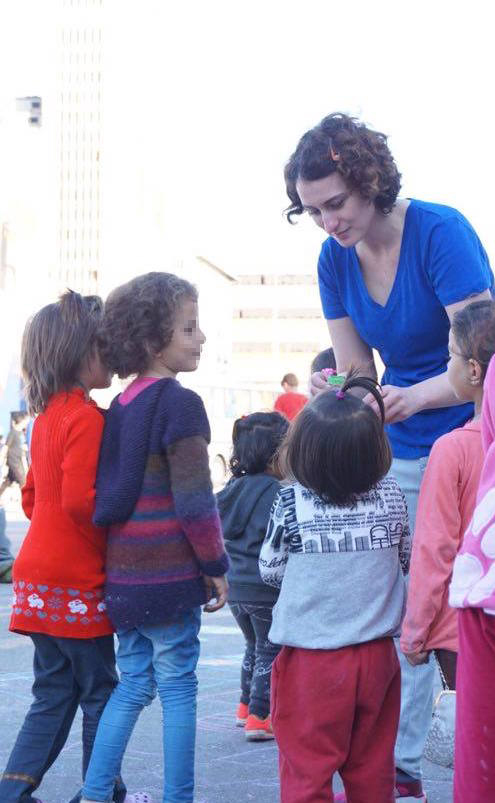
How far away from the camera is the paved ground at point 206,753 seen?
13.5ft

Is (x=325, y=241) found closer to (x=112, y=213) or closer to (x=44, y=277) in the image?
(x=44, y=277)

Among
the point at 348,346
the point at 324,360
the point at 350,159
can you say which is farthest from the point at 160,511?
the point at 324,360

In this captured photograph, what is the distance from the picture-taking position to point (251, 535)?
5.13 metres

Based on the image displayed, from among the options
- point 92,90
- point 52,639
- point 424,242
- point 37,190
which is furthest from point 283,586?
point 92,90

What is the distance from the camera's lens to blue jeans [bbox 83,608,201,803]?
355 centimetres

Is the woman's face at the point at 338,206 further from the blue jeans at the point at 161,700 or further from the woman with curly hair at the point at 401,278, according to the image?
the blue jeans at the point at 161,700

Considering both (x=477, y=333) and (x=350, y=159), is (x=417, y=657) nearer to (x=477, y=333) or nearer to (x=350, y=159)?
(x=477, y=333)

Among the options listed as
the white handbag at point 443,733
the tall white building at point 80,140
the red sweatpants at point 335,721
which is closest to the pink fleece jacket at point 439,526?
the red sweatpants at point 335,721

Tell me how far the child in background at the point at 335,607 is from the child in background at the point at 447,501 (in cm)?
6

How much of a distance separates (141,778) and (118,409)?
54.0 inches

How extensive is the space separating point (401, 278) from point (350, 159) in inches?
15.4

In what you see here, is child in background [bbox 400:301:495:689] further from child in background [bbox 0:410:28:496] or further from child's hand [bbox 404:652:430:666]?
child in background [bbox 0:410:28:496]

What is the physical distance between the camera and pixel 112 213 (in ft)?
310

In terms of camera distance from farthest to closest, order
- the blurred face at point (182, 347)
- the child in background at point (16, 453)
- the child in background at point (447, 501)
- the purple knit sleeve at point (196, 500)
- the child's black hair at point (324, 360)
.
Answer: the child in background at point (16, 453), the child's black hair at point (324, 360), the blurred face at point (182, 347), the purple knit sleeve at point (196, 500), the child in background at point (447, 501)
